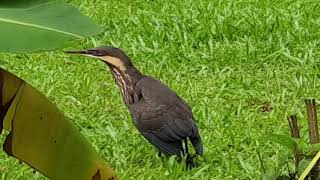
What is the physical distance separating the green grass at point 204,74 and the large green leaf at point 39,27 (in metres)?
2.45

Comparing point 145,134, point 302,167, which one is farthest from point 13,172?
point 302,167

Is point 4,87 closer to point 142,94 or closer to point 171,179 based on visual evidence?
point 171,179

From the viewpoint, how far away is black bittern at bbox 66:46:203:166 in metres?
4.52

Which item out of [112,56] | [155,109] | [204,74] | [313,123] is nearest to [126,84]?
[112,56]

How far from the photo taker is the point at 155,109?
4695mm

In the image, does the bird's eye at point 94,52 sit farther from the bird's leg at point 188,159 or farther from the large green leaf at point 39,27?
the large green leaf at point 39,27

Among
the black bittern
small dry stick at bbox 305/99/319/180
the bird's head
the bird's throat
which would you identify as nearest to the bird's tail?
the black bittern

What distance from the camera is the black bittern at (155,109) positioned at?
4.52 metres

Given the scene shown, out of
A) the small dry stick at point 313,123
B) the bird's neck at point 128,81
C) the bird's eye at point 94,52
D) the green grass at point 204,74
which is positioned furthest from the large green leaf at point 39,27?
the bird's neck at point 128,81

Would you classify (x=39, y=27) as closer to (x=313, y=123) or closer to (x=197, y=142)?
(x=313, y=123)

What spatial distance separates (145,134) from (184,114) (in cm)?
21

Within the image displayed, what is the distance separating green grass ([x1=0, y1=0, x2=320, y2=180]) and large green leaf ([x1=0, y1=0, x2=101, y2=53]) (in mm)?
2453

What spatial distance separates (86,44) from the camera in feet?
21.2

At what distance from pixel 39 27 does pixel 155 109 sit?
276cm
